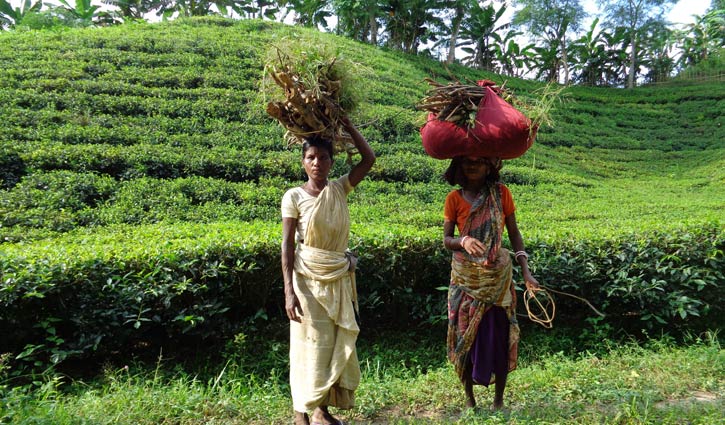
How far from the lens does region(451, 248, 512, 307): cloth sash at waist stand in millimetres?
2824

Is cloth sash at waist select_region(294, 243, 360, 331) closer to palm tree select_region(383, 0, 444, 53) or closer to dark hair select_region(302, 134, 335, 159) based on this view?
dark hair select_region(302, 134, 335, 159)

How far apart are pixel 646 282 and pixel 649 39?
31.9 metres

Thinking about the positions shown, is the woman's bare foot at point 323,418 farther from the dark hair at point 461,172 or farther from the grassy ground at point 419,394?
the dark hair at point 461,172

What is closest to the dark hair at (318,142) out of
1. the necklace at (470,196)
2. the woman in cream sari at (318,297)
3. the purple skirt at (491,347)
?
the woman in cream sari at (318,297)

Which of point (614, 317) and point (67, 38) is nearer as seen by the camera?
point (614, 317)

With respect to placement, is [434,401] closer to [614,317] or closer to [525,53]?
[614,317]

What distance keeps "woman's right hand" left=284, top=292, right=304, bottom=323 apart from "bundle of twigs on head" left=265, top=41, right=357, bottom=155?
92 centimetres

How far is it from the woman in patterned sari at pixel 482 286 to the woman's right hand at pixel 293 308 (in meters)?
0.97

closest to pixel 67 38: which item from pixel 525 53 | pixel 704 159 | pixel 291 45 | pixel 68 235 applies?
pixel 68 235

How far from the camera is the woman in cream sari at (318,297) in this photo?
2.61m

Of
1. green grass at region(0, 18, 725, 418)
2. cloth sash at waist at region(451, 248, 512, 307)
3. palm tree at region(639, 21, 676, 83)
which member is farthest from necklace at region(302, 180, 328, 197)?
palm tree at region(639, 21, 676, 83)

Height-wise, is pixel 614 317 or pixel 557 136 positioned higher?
pixel 557 136

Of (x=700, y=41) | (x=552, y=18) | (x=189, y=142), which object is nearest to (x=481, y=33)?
(x=552, y=18)

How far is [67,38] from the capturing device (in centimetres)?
1294
